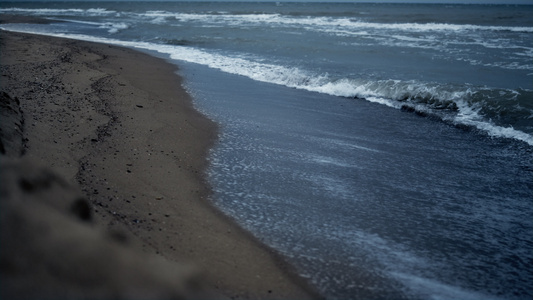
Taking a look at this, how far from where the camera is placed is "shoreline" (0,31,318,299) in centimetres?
357

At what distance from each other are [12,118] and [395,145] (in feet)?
17.3

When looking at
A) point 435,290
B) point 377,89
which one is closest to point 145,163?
point 435,290

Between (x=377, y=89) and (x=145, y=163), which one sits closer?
(x=145, y=163)

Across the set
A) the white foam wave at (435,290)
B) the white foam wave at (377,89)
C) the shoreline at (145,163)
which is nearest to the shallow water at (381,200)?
the white foam wave at (435,290)

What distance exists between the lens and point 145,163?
5512 millimetres

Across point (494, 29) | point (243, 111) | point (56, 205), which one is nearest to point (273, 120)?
point (243, 111)

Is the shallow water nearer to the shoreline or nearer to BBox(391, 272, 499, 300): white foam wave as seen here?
BBox(391, 272, 499, 300): white foam wave

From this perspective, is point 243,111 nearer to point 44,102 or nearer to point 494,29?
point 44,102

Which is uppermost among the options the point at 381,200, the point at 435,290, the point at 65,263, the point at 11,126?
the point at 65,263

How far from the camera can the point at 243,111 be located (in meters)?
8.54

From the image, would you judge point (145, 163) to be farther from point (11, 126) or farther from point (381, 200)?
point (381, 200)

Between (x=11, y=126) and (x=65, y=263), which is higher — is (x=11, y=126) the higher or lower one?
the lower one

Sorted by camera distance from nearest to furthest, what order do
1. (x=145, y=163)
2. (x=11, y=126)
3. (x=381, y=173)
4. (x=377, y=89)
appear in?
(x=11, y=126)
(x=145, y=163)
(x=381, y=173)
(x=377, y=89)

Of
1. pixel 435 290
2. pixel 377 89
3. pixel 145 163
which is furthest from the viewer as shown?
pixel 377 89
